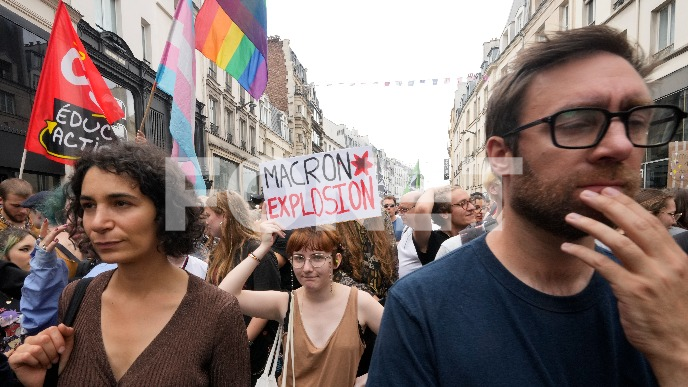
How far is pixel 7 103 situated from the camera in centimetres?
889

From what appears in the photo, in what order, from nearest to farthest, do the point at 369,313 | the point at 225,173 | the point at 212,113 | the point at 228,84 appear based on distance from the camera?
the point at 369,313 < the point at 212,113 < the point at 228,84 < the point at 225,173

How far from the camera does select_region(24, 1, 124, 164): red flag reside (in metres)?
4.42

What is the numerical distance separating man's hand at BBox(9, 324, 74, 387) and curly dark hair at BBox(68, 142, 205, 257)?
457mm

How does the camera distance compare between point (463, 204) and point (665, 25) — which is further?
point (665, 25)

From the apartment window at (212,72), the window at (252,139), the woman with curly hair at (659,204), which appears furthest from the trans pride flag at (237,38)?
the window at (252,139)

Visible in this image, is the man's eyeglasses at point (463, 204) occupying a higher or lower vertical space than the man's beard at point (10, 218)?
higher

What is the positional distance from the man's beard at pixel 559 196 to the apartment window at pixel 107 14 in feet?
47.3

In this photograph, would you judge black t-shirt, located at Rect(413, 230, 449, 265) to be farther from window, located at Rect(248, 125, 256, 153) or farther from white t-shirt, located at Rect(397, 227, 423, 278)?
window, located at Rect(248, 125, 256, 153)

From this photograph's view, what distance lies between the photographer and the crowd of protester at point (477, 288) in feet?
3.01

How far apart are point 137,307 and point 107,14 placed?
14243 millimetres

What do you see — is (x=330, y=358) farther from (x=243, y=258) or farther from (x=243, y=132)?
(x=243, y=132)

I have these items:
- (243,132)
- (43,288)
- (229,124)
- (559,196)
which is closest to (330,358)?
(43,288)

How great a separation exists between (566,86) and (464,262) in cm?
49

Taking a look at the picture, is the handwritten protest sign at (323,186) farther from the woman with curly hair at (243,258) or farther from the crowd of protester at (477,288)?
the crowd of protester at (477,288)
